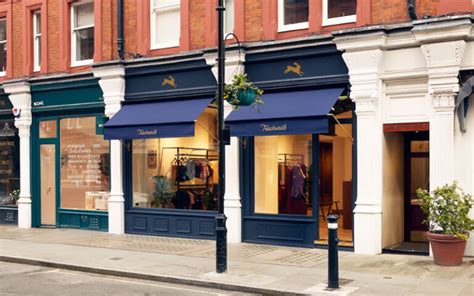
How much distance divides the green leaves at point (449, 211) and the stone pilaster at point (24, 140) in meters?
12.5

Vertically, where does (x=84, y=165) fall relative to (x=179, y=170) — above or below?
above

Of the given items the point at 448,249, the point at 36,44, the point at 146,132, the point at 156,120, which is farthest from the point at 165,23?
the point at 448,249

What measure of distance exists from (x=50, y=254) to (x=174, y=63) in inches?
219

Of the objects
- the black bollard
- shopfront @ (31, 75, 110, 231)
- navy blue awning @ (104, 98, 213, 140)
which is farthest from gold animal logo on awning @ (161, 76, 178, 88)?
the black bollard

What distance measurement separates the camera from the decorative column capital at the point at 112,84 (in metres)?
16.6

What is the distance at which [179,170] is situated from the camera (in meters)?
16.4

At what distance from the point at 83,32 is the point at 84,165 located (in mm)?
3965

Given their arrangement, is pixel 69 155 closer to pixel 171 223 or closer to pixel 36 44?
pixel 36 44

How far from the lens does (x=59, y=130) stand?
60.7ft

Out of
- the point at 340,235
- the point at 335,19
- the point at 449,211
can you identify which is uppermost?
the point at 335,19

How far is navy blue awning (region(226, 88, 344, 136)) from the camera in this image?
12859mm

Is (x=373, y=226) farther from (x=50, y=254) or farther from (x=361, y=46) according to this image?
(x=50, y=254)

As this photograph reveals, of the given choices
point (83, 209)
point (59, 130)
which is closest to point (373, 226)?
point (83, 209)

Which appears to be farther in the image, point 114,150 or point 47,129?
point 47,129
